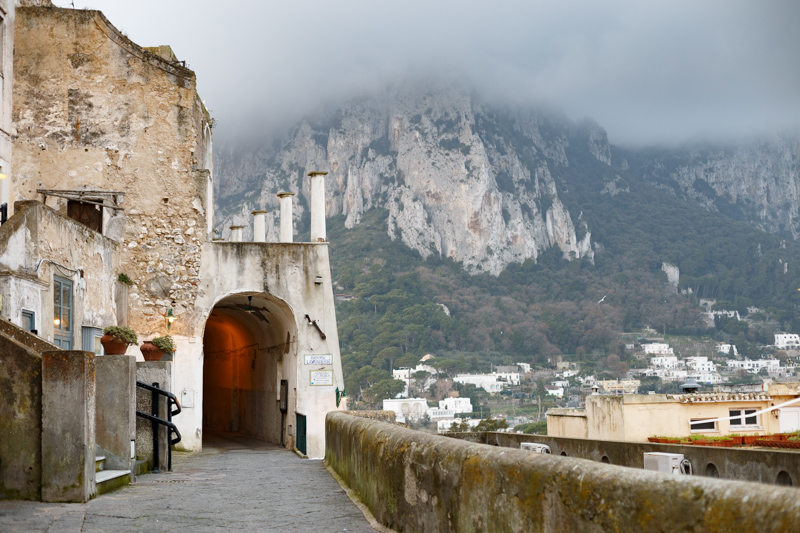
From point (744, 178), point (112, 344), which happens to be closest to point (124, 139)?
point (112, 344)

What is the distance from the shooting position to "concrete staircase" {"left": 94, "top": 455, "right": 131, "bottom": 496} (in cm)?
769

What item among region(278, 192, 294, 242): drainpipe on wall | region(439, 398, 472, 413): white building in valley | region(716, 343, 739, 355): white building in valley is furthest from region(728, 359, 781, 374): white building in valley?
region(278, 192, 294, 242): drainpipe on wall

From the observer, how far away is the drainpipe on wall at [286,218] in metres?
22.8

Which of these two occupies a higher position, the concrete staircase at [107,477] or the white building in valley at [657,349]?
the white building in valley at [657,349]

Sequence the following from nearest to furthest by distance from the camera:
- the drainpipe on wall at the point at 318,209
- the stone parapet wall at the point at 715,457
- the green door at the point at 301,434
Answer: the stone parapet wall at the point at 715,457, the green door at the point at 301,434, the drainpipe on wall at the point at 318,209

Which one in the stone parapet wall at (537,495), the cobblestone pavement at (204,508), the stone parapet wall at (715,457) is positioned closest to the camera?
the stone parapet wall at (537,495)

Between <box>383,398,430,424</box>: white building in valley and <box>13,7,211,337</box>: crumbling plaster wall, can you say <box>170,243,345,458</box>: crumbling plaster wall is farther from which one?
<box>383,398,430,424</box>: white building in valley

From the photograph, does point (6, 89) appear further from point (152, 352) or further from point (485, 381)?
point (485, 381)

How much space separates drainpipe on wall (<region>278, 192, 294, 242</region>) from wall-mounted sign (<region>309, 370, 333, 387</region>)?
12.6ft

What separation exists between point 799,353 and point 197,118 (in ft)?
363

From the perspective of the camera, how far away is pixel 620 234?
15150 cm

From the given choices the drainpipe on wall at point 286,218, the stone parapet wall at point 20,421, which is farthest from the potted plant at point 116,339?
the drainpipe on wall at point 286,218

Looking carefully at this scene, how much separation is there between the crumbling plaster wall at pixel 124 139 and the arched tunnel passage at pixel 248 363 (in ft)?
6.89

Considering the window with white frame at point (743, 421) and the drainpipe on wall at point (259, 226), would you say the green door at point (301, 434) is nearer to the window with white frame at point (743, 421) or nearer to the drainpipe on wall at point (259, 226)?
the drainpipe on wall at point (259, 226)
